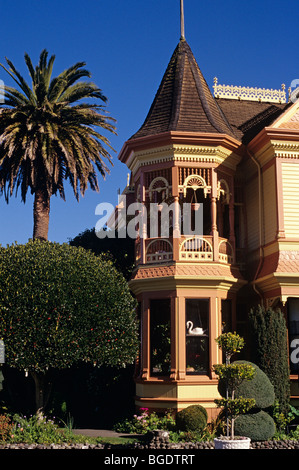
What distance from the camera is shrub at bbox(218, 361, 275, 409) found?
629 inches

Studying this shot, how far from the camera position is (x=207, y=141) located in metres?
20.0

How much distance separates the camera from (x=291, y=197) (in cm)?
1977

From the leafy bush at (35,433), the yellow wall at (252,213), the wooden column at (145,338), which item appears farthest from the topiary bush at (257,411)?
the yellow wall at (252,213)

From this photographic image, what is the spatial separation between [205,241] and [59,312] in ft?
17.7

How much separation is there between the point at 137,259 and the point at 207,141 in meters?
4.71

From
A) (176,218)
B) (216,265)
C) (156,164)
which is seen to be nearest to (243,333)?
(216,265)

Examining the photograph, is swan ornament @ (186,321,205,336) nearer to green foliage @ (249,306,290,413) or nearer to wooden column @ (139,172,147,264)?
green foliage @ (249,306,290,413)

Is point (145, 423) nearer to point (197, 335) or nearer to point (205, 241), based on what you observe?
point (197, 335)

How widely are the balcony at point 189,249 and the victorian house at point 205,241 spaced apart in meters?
0.04

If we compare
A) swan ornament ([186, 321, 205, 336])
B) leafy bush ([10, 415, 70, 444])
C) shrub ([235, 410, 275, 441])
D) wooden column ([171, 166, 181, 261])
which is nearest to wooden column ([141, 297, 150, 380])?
swan ornament ([186, 321, 205, 336])

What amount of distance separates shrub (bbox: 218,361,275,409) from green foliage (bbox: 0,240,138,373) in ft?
14.0

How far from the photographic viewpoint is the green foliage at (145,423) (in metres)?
18.0

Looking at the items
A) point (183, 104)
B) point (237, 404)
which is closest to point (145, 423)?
point (237, 404)

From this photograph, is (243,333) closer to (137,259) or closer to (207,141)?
(137,259)
